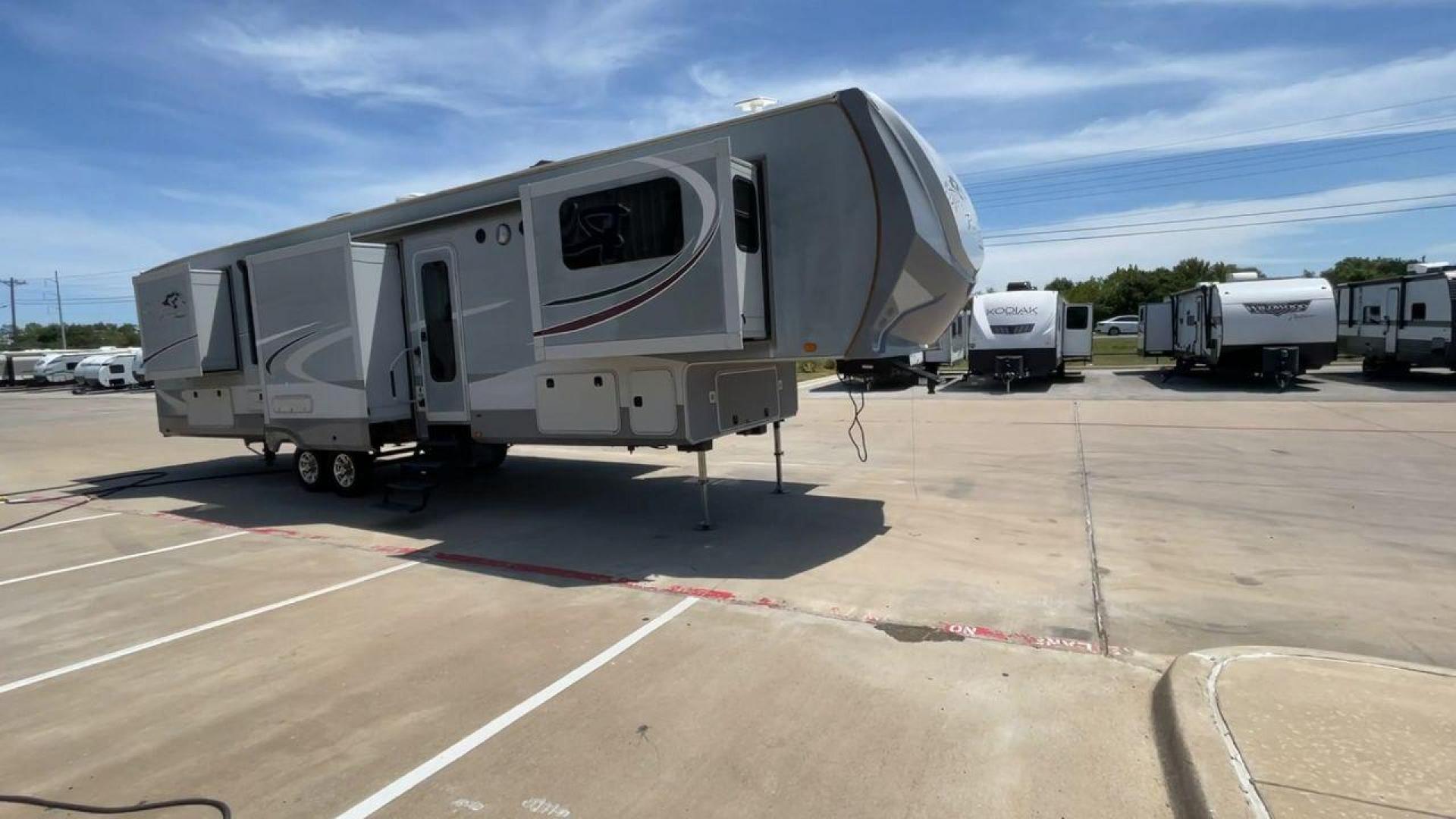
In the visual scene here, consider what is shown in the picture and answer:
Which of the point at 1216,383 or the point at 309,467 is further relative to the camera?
the point at 1216,383

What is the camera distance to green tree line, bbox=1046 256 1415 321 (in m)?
61.0

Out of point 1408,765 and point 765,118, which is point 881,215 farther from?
point 1408,765

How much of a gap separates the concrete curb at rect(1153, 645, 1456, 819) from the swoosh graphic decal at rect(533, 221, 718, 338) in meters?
4.15

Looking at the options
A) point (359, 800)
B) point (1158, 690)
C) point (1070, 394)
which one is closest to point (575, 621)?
Result: point (359, 800)

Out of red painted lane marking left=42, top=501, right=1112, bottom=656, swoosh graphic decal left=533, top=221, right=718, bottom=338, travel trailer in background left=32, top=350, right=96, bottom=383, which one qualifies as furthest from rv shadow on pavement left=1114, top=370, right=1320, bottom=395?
travel trailer in background left=32, top=350, right=96, bottom=383

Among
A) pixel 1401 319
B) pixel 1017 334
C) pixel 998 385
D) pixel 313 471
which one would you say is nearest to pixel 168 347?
pixel 313 471

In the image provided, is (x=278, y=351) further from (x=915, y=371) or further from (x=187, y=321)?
(x=915, y=371)

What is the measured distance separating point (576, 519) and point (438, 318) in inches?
109

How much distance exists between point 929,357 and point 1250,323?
765 centimetres

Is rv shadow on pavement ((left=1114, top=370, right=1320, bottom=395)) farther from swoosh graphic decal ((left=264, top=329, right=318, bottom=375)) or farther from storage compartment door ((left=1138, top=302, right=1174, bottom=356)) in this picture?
swoosh graphic decal ((left=264, top=329, right=318, bottom=375))

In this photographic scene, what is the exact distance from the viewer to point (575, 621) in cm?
503

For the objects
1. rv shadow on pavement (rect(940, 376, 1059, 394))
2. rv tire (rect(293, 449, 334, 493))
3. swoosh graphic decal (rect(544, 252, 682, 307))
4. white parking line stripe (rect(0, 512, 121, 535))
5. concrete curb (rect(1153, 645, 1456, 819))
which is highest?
swoosh graphic decal (rect(544, 252, 682, 307))

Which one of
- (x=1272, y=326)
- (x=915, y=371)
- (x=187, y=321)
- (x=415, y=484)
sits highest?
(x=187, y=321)

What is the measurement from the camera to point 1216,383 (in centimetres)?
2083
